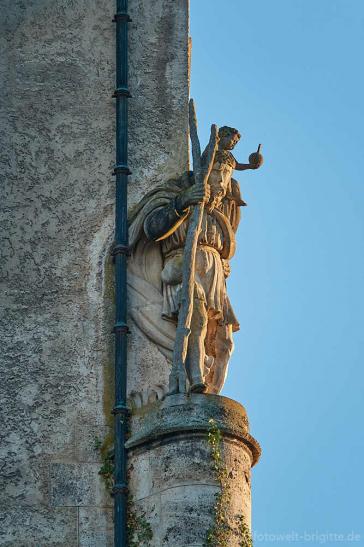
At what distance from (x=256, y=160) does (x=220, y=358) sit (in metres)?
1.91

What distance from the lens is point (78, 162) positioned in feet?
71.2

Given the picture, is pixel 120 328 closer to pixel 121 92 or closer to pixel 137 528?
pixel 137 528

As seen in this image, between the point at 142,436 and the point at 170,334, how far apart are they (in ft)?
4.06

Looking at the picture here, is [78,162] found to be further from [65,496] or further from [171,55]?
[65,496]

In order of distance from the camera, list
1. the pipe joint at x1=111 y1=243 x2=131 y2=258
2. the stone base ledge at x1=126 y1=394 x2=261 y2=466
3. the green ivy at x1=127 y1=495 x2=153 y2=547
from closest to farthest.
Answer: the green ivy at x1=127 y1=495 x2=153 y2=547 < the stone base ledge at x1=126 y1=394 x2=261 y2=466 < the pipe joint at x1=111 y1=243 x2=131 y2=258

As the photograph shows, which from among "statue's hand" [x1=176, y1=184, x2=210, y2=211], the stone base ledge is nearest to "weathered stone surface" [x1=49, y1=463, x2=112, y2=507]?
the stone base ledge

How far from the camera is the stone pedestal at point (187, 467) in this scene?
19469mm

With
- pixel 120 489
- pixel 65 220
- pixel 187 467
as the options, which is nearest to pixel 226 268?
pixel 65 220

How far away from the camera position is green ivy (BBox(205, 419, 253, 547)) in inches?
762

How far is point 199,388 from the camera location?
793 inches

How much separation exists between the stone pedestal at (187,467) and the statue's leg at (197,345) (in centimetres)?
23

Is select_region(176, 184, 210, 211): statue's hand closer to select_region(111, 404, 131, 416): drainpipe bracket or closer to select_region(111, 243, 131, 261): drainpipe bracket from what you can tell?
select_region(111, 243, 131, 261): drainpipe bracket

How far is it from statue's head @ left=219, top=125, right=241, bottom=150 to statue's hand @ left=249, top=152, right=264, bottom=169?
0.27m

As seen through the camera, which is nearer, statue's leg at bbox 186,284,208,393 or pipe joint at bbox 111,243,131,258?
statue's leg at bbox 186,284,208,393
